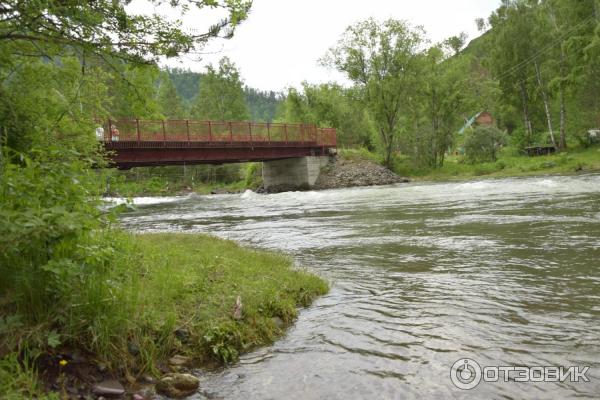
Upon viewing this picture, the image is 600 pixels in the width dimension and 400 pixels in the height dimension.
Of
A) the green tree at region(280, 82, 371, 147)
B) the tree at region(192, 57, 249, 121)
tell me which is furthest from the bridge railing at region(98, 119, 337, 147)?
the tree at region(192, 57, 249, 121)

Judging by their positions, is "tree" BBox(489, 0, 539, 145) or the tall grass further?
"tree" BBox(489, 0, 539, 145)

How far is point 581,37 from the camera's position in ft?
121

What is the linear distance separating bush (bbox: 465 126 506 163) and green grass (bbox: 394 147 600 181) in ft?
4.23

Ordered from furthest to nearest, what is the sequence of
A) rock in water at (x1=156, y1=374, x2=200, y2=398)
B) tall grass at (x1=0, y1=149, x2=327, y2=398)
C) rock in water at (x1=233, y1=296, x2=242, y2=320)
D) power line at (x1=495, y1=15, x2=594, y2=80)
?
power line at (x1=495, y1=15, x2=594, y2=80) < rock in water at (x1=233, y1=296, x2=242, y2=320) < rock in water at (x1=156, y1=374, x2=200, y2=398) < tall grass at (x1=0, y1=149, x2=327, y2=398)

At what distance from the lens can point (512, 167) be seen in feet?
123

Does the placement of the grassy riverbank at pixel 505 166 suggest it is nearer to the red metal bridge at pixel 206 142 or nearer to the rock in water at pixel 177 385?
the red metal bridge at pixel 206 142

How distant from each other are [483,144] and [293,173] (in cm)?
1879

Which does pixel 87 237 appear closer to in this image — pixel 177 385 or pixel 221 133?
pixel 177 385

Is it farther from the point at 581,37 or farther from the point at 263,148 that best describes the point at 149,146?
the point at 581,37

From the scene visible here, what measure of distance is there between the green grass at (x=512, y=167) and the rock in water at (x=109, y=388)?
33810 millimetres

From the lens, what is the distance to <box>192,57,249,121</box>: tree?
63.5 meters

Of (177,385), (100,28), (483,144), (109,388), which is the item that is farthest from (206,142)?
(109,388)

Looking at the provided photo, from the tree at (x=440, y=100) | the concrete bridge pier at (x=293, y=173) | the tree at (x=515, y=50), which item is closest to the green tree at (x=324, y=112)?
the tree at (x=440, y=100)

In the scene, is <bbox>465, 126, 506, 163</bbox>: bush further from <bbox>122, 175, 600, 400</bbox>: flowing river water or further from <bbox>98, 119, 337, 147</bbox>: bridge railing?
<bbox>122, 175, 600, 400</bbox>: flowing river water
